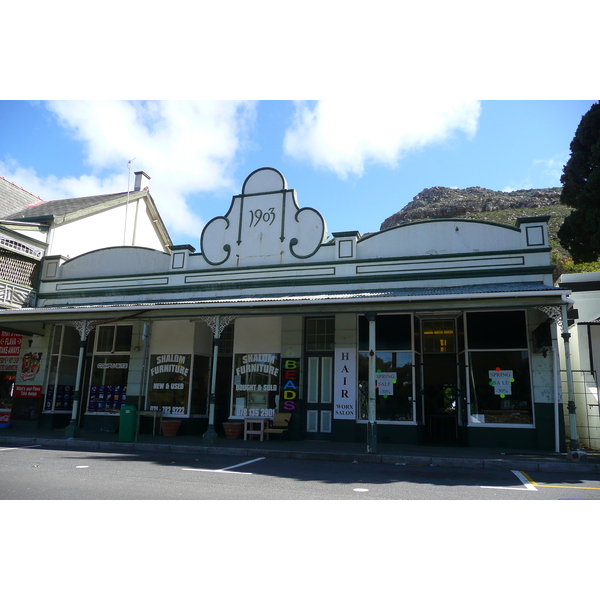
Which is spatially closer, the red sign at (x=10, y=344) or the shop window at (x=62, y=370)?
the shop window at (x=62, y=370)

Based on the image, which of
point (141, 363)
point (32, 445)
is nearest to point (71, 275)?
point (141, 363)

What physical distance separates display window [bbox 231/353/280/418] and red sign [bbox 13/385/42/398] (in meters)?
6.93

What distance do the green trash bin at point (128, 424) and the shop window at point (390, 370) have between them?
5.92 metres

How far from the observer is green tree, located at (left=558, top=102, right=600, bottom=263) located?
13109 mm

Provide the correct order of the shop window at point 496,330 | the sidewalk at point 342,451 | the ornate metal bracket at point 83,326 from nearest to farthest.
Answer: the sidewalk at point 342,451 → the shop window at point 496,330 → the ornate metal bracket at point 83,326

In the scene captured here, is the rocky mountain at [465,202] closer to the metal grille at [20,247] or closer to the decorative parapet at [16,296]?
the metal grille at [20,247]

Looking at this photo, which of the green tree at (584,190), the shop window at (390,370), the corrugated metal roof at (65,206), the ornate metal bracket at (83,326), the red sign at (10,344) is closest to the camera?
the green tree at (584,190)

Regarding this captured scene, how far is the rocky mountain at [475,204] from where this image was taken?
234 ft

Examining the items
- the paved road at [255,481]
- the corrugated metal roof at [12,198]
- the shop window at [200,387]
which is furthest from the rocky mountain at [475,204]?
the paved road at [255,481]

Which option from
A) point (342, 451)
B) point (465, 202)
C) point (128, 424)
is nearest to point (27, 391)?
point (128, 424)

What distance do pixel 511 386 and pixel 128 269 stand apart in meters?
12.2

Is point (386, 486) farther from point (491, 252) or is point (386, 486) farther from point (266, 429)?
point (491, 252)

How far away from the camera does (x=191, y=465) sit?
9789mm

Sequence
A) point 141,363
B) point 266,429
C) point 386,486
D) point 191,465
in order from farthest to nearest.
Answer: point 141,363 < point 266,429 < point 191,465 < point 386,486
